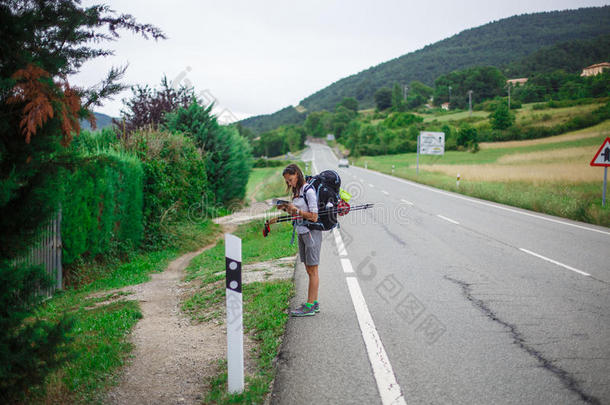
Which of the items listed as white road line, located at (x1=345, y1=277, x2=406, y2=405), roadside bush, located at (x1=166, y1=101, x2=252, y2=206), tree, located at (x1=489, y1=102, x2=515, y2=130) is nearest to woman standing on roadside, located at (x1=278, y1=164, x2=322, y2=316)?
white road line, located at (x1=345, y1=277, x2=406, y2=405)

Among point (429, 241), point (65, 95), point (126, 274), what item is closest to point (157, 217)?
point (126, 274)

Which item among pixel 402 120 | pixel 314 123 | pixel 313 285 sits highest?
pixel 314 123

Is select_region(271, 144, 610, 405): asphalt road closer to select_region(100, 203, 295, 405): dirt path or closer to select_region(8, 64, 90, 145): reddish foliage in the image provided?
select_region(100, 203, 295, 405): dirt path

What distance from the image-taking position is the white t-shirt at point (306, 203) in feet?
16.0

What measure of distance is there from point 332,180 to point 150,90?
19.7m

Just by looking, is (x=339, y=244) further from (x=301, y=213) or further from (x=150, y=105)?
(x=150, y=105)

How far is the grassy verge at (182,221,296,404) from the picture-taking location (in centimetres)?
338

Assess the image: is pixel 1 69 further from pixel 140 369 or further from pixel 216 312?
pixel 216 312

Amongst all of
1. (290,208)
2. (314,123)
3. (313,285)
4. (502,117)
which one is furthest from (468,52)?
(290,208)

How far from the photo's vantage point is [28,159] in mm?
2645

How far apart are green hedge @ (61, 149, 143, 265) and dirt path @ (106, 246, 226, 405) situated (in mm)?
2048

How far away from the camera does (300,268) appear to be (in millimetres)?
7672

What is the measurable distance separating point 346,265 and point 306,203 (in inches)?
126

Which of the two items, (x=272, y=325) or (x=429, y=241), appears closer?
(x=272, y=325)
